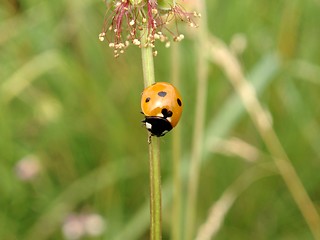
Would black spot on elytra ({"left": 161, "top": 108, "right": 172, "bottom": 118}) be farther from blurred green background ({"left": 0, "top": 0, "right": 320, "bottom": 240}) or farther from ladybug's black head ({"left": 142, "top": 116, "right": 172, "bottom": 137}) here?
blurred green background ({"left": 0, "top": 0, "right": 320, "bottom": 240})

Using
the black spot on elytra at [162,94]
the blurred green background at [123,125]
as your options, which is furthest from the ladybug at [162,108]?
the blurred green background at [123,125]

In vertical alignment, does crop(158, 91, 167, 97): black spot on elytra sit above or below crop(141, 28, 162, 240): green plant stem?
above

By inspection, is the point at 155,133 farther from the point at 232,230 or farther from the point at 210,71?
the point at 210,71

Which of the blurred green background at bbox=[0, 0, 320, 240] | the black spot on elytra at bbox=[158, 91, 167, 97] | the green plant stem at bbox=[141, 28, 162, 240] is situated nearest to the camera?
the green plant stem at bbox=[141, 28, 162, 240]

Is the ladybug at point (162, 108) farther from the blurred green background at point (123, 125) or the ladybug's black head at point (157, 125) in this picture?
the blurred green background at point (123, 125)

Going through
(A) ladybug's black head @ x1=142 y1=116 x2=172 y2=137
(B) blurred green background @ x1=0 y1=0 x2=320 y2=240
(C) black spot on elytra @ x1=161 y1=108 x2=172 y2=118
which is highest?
(B) blurred green background @ x1=0 y1=0 x2=320 y2=240

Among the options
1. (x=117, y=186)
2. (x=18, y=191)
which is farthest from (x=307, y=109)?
(x=18, y=191)

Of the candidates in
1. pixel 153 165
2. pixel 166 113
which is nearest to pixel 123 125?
pixel 166 113

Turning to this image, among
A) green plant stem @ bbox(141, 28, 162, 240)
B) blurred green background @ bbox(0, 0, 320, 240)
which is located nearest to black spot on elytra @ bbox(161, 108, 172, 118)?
green plant stem @ bbox(141, 28, 162, 240)
